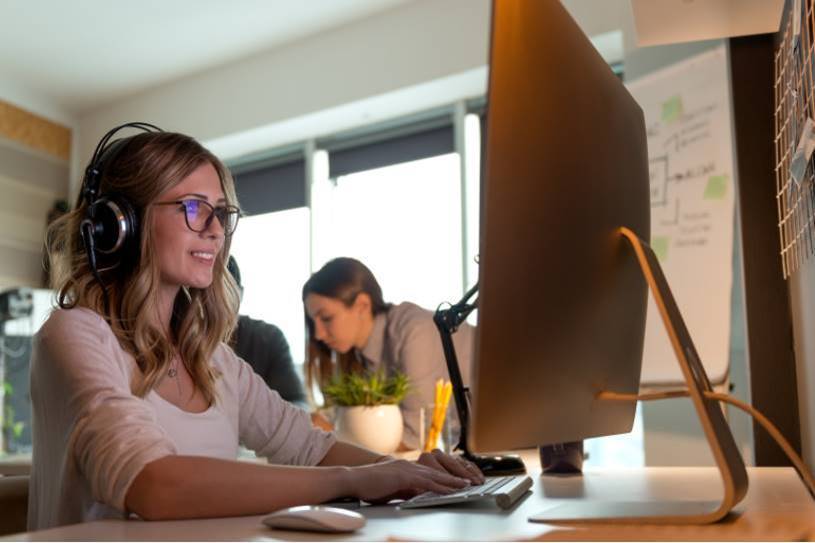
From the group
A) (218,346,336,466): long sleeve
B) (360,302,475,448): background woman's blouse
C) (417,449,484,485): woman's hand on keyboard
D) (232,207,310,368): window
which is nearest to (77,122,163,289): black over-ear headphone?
(218,346,336,466): long sleeve

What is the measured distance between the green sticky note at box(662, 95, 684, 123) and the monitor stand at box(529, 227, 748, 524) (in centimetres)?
233

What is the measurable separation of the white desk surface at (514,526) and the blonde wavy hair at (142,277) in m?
0.46

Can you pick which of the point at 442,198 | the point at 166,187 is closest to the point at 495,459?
the point at 166,187

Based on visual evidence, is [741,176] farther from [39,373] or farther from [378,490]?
[39,373]

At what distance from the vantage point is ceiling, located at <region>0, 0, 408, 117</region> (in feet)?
14.0

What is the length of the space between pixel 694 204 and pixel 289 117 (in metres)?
2.60

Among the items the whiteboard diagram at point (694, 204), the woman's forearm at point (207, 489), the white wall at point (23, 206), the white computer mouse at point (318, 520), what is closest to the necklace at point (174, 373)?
the woman's forearm at point (207, 489)

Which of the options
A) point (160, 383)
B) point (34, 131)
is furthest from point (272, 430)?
point (34, 131)

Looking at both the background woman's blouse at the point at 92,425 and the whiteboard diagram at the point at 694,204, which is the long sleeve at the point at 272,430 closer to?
the background woman's blouse at the point at 92,425

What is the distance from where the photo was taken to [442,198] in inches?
177

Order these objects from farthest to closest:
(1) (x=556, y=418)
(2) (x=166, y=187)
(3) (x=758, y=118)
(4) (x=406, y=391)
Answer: (4) (x=406, y=391) < (3) (x=758, y=118) < (2) (x=166, y=187) < (1) (x=556, y=418)

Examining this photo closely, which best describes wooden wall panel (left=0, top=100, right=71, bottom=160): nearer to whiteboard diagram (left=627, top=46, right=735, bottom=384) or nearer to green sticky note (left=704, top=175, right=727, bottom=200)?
whiteboard diagram (left=627, top=46, right=735, bottom=384)

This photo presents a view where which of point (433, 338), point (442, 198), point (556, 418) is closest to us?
point (556, 418)

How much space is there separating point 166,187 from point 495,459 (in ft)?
2.44
